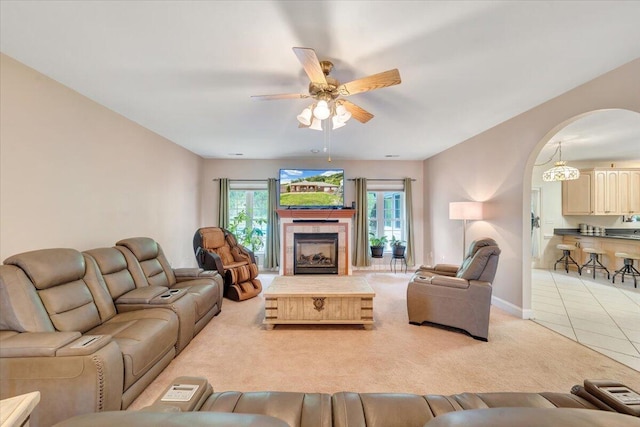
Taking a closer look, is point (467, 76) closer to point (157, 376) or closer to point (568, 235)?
point (157, 376)

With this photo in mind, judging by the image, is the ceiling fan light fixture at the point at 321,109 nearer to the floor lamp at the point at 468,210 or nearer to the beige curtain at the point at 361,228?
the floor lamp at the point at 468,210

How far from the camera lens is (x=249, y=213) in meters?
5.99

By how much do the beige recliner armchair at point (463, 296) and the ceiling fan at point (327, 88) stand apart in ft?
6.51

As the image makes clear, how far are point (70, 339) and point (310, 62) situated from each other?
90.7 inches

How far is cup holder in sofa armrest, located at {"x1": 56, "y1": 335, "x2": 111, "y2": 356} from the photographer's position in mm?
1480

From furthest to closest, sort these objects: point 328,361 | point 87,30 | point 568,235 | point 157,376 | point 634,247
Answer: point 568,235 → point 634,247 → point 328,361 → point 157,376 → point 87,30

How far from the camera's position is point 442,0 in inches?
59.9

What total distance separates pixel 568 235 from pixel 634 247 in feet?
3.45

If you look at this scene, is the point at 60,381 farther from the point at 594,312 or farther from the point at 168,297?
the point at 594,312

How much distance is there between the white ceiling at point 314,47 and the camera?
1.60 meters

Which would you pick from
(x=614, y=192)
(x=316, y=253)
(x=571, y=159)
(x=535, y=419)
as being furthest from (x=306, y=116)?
(x=614, y=192)

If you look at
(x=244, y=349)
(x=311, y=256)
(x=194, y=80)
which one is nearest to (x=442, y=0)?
(x=194, y=80)

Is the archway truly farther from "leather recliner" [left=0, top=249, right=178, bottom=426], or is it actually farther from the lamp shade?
"leather recliner" [left=0, top=249, right=178, bottom=426]

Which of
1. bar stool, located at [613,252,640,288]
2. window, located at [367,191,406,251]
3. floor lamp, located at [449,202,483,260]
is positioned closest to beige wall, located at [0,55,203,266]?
window, located at [367,191,406,251]
